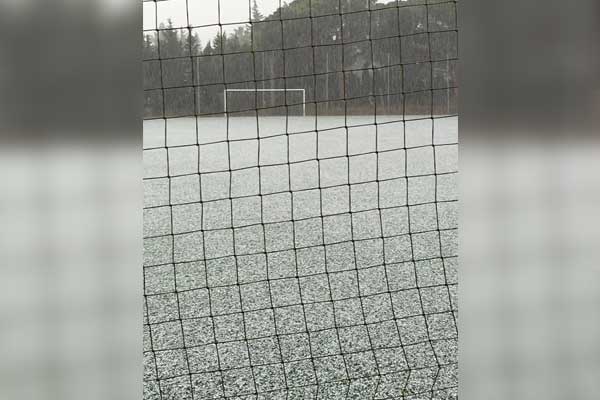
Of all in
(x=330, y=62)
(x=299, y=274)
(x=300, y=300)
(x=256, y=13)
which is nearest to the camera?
(x=300, y=300)

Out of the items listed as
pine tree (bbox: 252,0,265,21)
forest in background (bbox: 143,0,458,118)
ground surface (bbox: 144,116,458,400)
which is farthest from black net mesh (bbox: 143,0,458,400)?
pine tree (bbox: 252,0,265,21)

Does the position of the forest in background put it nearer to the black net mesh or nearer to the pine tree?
the pine tree

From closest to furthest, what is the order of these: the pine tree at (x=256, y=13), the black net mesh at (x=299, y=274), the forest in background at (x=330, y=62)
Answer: the black net mesh at (x=299, y=274) → the forest in background at (x=330, y=62) → the pine tree at (x=256, y=13)

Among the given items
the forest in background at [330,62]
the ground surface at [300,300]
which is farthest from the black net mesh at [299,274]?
the forest in background at [330,62]

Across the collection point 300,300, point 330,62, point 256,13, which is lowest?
point 300,300

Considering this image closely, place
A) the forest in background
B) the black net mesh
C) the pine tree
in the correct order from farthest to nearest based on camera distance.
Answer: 1. the pine tree
2. the forest in background
3. the black net mesh

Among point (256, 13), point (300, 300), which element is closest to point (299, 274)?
point (300, 300)

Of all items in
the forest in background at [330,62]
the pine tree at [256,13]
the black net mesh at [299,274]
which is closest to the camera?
the black net mesh at [299,274]

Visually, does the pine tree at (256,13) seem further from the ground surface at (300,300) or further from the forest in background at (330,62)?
the ground surface at (300,300)

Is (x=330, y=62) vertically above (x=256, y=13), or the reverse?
(x=256, y=13)

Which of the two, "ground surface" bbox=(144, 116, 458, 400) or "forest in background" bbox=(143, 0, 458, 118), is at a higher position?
"forest in background" bbox=(143, 0, 458, 118)

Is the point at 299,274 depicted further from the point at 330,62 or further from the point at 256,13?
the point at 330,62

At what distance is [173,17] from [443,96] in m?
4.10
